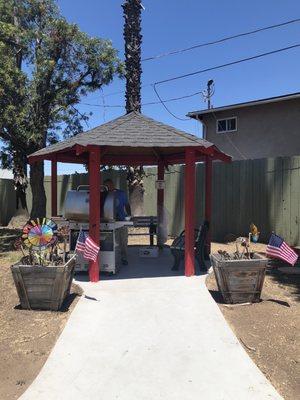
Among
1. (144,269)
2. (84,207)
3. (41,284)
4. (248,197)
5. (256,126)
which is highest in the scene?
(256,126)

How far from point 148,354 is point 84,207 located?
388cm

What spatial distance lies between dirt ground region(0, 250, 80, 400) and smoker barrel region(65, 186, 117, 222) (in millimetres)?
1477

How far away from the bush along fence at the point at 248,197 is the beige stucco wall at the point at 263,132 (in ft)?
20.3

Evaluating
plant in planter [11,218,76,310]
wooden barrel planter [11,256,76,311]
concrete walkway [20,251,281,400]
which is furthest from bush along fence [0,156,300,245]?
wooden barrel planter [11,256,76,311]

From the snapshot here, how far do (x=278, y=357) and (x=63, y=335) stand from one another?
2410 mm

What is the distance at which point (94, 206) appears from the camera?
26.6 ft

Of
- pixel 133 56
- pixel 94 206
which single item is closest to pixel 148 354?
pixel 94 206

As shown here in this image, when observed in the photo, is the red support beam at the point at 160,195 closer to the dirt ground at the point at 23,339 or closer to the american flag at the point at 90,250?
the american flag at the point at 90,250

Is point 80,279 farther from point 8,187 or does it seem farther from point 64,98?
point 8,187

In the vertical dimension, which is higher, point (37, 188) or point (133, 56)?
point (133, 56)

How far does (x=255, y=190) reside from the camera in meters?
13.0

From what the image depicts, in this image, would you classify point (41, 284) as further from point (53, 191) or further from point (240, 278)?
point (53, 191)

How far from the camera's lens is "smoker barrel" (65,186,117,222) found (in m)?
8.57

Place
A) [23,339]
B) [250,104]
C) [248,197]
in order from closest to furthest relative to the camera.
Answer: [23,339]
[248,197]
[250,104]
